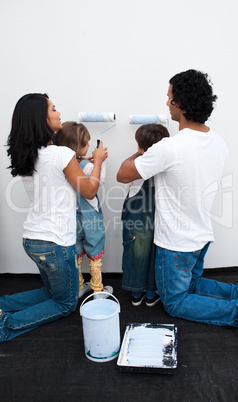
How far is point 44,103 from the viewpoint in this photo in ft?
4.66

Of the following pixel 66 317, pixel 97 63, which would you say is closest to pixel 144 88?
pixel 97 63

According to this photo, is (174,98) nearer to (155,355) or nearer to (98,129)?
(98,129)

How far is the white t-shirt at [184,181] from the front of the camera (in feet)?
4.67

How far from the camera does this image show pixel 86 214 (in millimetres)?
1763

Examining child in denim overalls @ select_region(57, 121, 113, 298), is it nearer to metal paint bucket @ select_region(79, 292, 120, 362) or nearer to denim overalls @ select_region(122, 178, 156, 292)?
denim overalls @ select_region(122, 178, 156, 292)

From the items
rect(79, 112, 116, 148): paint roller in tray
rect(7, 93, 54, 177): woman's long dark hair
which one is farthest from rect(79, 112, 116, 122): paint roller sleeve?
rect(7, 93, 54, 177): woman's long dark hair

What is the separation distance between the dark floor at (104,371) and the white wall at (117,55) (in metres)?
1.02

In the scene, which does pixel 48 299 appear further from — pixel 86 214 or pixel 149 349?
pixel 149 349

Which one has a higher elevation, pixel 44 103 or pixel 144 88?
pixel 144 88

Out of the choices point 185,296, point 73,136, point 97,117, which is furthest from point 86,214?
point 185,296

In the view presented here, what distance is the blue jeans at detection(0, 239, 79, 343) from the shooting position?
1.52 metres

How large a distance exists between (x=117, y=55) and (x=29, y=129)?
84 centimetres

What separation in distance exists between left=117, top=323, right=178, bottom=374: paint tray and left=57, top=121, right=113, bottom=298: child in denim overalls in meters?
0.31

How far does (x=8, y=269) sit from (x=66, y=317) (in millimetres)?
752
